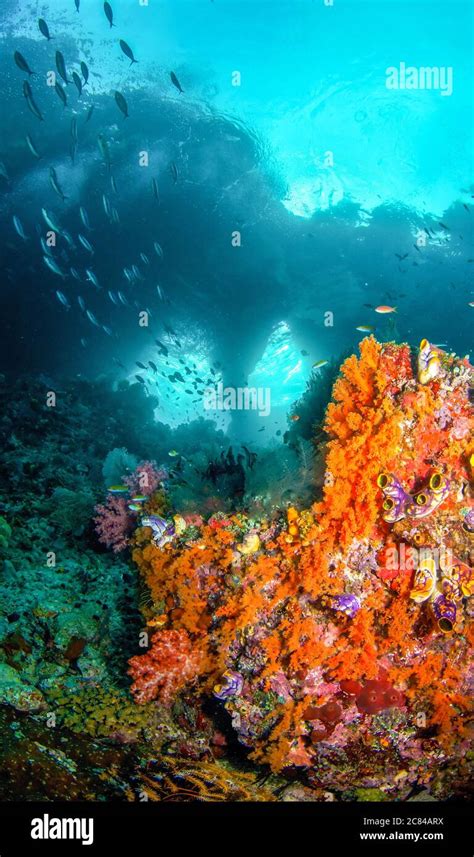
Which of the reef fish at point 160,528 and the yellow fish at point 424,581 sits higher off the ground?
the reef fish at point 160,528

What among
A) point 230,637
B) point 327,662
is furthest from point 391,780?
Result: point 230,637

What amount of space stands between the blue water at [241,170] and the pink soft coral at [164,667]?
14.0m

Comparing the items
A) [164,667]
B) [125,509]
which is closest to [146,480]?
[125,509]

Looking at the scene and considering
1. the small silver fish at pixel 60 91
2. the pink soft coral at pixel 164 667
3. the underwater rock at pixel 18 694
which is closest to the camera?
the underwater rock at pixel 18 694

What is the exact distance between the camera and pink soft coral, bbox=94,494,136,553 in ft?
21.6

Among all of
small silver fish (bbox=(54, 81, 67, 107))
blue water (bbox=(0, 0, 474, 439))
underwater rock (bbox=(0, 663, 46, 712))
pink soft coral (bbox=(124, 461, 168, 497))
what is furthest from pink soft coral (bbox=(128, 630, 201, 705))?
blue water (bbox=(0, 0, 474, 439))

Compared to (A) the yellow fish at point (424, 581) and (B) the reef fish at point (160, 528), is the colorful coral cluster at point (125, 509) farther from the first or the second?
(A) the yellow fish at point (424, 581)

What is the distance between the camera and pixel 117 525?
6621mm

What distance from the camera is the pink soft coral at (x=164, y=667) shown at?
437cm

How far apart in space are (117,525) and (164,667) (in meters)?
2.74

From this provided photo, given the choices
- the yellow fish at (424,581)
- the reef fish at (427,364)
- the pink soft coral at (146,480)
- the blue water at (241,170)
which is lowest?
the yellow fish at (424,581)

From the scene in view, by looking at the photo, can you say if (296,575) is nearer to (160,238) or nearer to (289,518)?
(289,518)

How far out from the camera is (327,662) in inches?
156

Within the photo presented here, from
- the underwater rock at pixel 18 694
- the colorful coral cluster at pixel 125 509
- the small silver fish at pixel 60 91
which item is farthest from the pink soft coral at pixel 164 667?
the small silver fish at pixel 60 91
